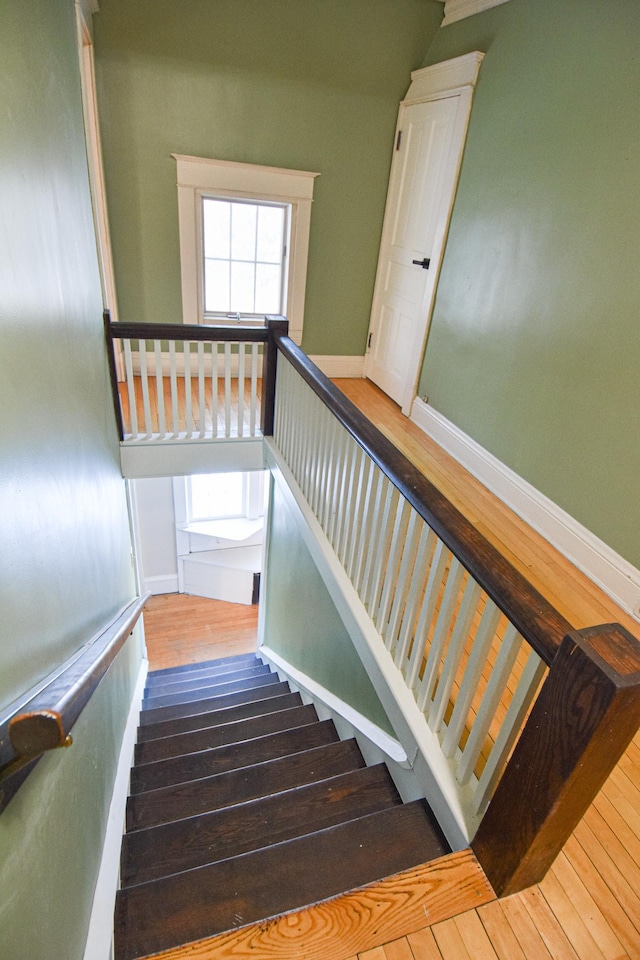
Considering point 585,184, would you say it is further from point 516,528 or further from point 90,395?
point 90,395

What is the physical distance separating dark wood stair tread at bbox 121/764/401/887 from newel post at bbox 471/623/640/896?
64 cm

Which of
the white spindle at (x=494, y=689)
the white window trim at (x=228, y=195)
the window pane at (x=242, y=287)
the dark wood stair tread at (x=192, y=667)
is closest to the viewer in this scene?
the white spindle at (x=494, y=689)

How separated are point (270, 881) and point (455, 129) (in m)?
4.01

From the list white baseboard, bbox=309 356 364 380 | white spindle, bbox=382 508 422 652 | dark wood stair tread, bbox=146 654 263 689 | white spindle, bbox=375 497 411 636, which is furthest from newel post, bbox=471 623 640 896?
white baseboard, bbox=309 356 364 380

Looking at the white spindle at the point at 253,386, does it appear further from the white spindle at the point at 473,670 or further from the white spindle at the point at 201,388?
the white spindle at the point at 473,670

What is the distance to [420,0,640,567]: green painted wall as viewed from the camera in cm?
220

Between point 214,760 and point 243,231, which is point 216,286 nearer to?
point 243,231

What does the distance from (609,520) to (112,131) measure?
4028 mm

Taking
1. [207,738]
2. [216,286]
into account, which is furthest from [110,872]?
[216,286]

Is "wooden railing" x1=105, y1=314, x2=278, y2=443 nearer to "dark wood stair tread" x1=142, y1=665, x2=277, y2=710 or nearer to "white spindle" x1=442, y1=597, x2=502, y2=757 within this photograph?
"dark wood stair tread" x1=142, y1=665, x2=277, y2=710

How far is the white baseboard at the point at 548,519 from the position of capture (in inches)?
89.2

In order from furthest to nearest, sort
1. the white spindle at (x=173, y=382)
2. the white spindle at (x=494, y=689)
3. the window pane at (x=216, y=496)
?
the window pane at (x=216, y=496) < the white spindle at (x=173, y=382) < the white spindle at (x=494, y=689)

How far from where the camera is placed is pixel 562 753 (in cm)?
100

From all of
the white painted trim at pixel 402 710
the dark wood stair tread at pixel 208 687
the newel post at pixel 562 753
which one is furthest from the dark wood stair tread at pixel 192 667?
the newel post at pixel 562 753
